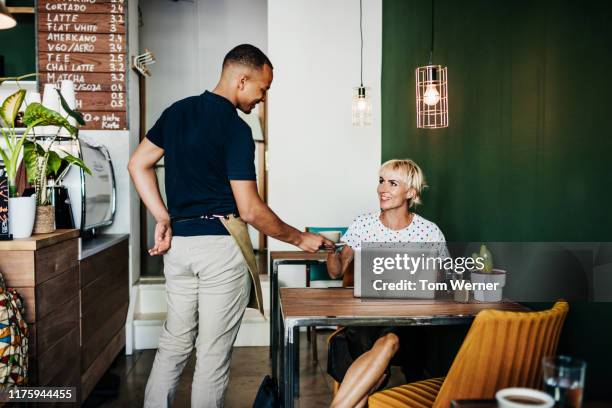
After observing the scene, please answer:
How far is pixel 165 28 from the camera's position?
541cm

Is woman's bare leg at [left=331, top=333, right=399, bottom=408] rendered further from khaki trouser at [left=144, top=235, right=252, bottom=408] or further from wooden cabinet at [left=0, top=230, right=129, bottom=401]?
wooden cabinet at [left=0, top=230, right=129, bottom=401]

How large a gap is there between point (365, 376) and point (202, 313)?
Result: 0.70 metres

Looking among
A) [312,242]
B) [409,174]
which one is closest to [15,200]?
[312,242]

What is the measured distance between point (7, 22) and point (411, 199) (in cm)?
196

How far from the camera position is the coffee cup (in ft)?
3.12

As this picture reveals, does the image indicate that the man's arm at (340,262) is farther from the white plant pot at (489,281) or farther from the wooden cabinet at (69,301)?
the wooden cabinet at (69,301)

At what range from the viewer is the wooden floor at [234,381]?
117 inches

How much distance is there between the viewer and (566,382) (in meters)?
0.98

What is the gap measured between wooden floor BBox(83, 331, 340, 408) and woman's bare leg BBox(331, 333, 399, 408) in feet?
3.58

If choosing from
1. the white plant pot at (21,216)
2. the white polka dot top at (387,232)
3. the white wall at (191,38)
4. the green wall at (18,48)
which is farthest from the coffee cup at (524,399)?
the white wall at (191,38)

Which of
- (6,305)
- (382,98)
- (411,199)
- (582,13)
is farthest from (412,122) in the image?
(6,305)

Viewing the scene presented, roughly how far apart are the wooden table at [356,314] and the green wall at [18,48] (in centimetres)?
338

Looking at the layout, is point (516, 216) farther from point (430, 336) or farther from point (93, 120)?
point (93, 120)

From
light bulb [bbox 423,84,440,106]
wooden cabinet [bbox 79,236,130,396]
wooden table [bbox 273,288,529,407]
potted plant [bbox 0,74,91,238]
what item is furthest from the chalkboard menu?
wooden table [bbox 273,288,529,407]
